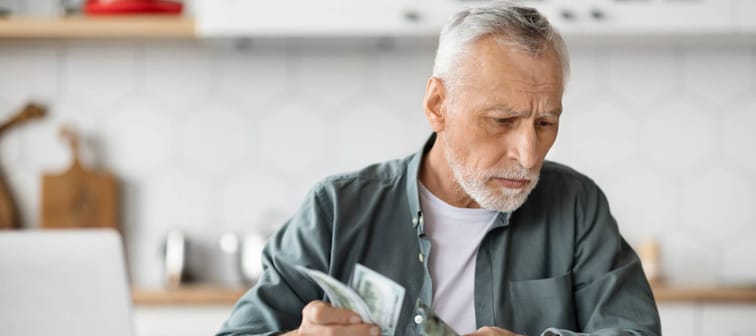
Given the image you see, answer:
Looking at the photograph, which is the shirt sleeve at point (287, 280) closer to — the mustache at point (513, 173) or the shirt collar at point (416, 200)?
the shirt collar at point (416, 200)

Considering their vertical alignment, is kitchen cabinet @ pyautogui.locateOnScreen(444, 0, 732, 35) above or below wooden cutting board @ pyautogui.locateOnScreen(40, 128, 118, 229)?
above

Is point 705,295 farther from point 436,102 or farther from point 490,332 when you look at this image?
point 490,332

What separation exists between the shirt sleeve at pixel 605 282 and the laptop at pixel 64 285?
0.72 meters

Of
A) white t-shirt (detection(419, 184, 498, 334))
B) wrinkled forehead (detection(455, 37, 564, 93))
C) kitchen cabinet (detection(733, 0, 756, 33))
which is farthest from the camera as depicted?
kitchen cabinet (detection(733, 0, 756, 33))

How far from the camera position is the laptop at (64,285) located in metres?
1.61

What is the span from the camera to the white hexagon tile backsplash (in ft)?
11.4

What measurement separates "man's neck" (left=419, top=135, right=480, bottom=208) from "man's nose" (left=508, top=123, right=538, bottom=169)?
200mm

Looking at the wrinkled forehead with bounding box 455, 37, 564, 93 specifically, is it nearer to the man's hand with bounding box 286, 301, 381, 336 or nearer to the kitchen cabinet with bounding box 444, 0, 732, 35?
the man's hand with bounding box 286, 301, 381, 336

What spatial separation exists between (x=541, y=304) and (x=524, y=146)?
30 cm

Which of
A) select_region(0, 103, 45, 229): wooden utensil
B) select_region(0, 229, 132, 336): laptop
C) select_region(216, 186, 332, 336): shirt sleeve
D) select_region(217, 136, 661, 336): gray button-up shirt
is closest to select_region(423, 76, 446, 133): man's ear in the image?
select_region(217, 136, 661, 336): gray button-up shirt

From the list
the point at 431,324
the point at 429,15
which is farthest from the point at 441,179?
the point at 429,15

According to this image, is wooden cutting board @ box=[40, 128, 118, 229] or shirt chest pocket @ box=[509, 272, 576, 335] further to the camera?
wooden cutting board @ box=[40, 128, 118, 229]

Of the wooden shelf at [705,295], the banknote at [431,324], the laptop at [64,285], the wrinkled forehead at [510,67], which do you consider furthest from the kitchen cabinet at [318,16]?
the banknote at [431,324]

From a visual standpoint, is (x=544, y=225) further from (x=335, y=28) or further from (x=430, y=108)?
(x=335, y=28)
